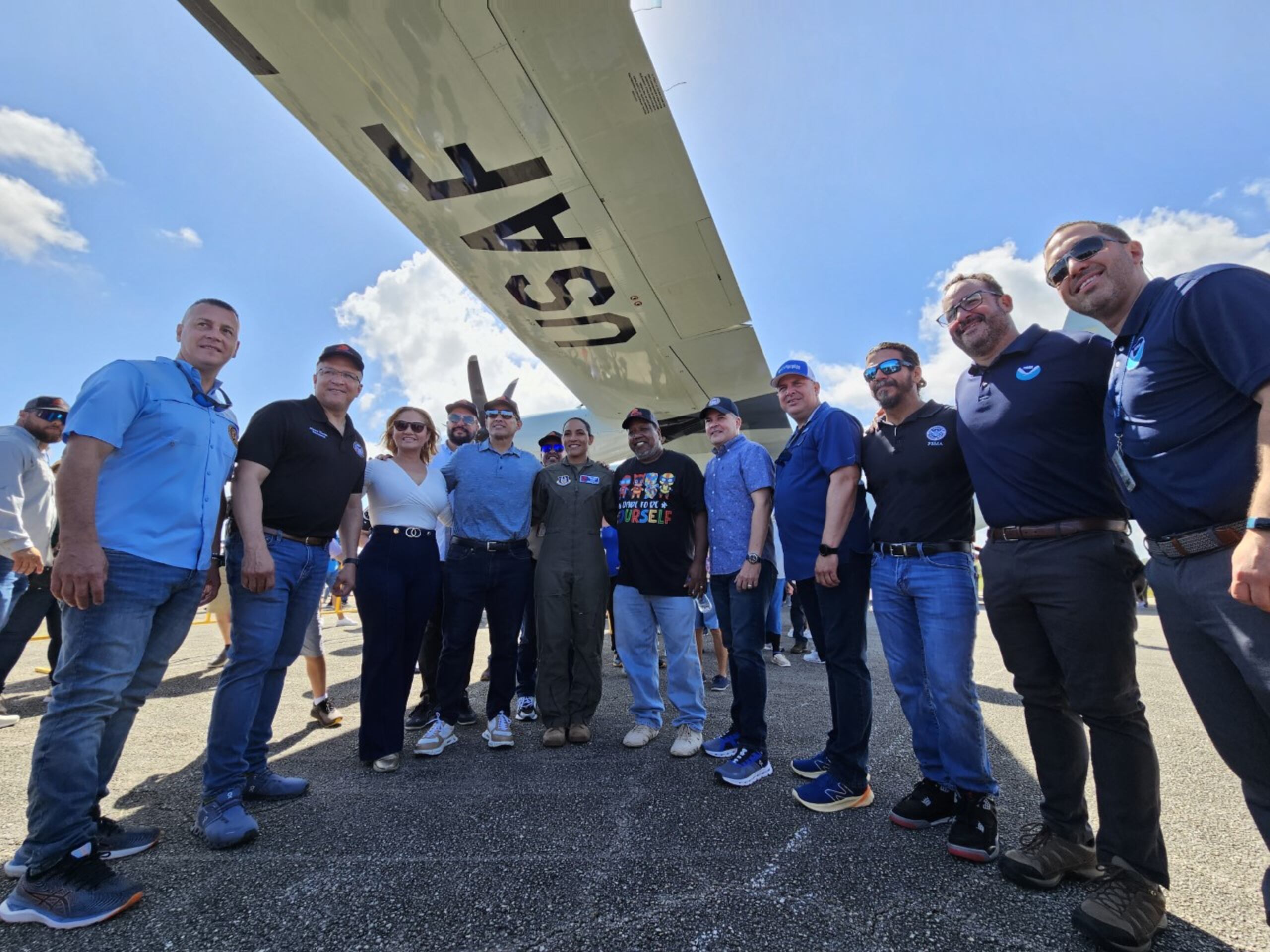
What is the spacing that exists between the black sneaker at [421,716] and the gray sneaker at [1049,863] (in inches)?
126

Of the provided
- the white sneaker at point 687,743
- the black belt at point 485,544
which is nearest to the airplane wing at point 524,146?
the black belt at point 485,544

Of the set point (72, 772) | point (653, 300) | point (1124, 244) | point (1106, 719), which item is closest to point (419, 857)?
point (72, 772)

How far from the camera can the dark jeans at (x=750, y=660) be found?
109 inches

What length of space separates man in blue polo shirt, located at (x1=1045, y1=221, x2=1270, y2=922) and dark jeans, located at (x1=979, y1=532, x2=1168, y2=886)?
20 centimetres

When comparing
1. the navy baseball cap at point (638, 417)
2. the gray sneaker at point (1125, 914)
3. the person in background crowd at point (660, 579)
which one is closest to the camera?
the gray sneaker at point (1125, 914)

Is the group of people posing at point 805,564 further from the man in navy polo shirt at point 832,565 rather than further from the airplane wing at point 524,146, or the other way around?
the airplane wing at point 524,146

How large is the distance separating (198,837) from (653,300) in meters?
4.42

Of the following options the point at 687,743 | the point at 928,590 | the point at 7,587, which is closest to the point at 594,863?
the point at 687,743

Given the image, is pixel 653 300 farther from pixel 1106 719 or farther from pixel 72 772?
pixel 72 772

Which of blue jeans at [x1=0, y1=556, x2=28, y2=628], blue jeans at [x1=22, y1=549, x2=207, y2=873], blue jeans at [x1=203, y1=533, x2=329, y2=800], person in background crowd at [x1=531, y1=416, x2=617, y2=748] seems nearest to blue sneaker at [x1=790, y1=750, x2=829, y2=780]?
person in background crowd at [x1=531, y1=416, x2=617, y2=748]

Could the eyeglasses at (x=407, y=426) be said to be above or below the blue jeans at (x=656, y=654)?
A: above

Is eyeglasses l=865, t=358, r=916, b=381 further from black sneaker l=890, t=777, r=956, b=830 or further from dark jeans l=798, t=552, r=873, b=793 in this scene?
black sneaker l=890, t=777, r=956, b=830

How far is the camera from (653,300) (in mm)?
4773

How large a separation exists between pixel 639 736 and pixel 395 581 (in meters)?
1.69
